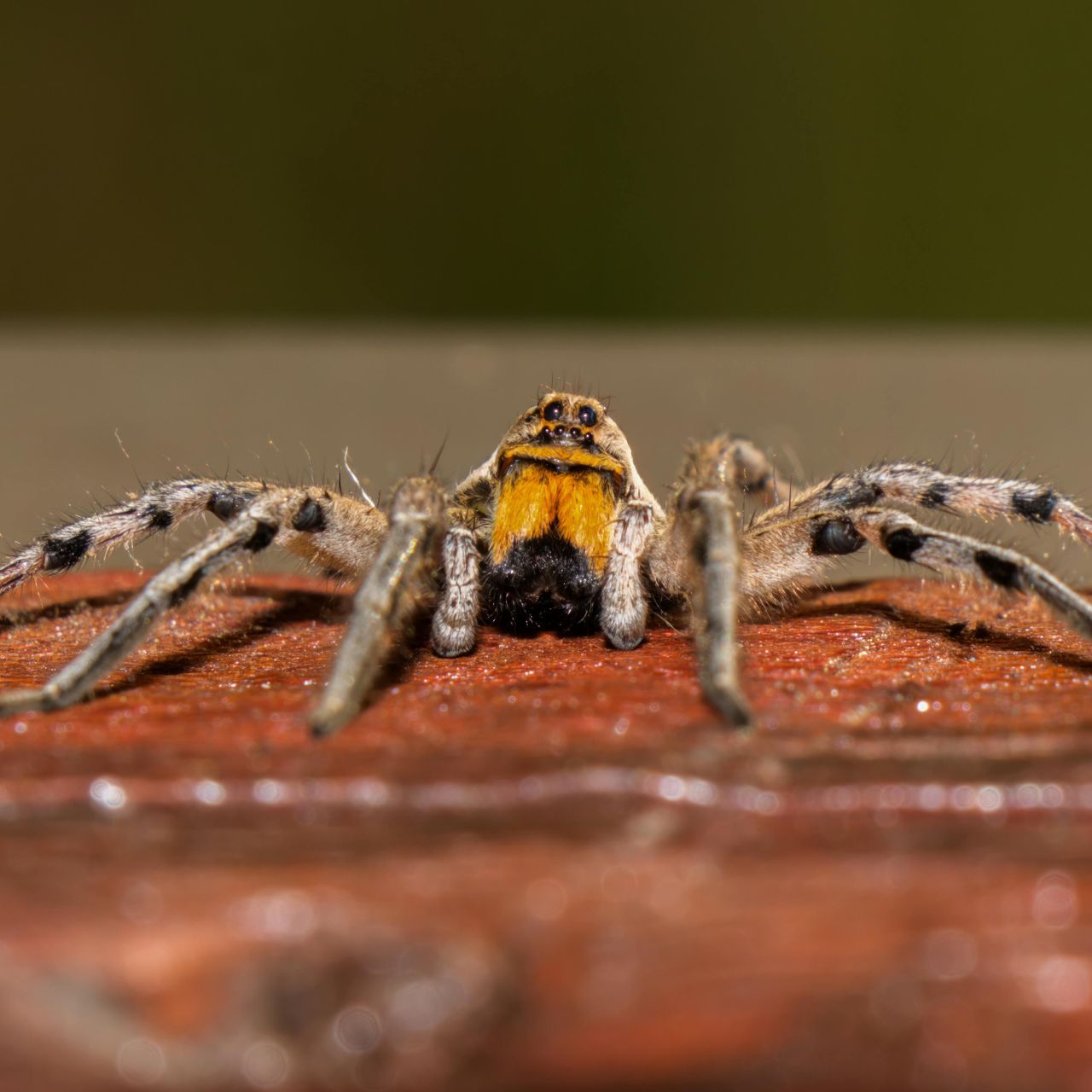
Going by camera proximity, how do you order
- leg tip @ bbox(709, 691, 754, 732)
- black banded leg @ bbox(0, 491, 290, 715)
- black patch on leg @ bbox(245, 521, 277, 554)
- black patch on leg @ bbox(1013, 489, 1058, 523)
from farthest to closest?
1. black patch on leg @ bbox(1013, 489, 1058, 523)
2. black patch on leg @ bbox(245, 521, 277, 554)
3. black banded leg @ bbox(0, 491, 290, 715)
4. leg tip @ bbox(709, 691, 754, 732)

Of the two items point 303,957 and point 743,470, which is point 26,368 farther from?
point 303,957

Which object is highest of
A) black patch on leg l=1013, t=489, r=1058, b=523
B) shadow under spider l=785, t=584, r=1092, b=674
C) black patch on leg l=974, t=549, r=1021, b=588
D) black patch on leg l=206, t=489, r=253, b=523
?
black patch on leg l=206, t=489, r=253, b=523

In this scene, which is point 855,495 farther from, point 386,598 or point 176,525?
point 176,525

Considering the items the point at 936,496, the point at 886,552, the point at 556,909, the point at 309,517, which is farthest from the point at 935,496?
the point at 556,909

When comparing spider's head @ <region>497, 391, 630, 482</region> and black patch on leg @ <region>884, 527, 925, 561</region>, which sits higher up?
spider's head @ <region>497, 391, 630, 482</region>

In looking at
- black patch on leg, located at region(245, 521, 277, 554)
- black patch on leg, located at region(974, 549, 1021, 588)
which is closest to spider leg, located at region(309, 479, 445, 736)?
black patch on leg, located at region(245, 521, 277, 554)

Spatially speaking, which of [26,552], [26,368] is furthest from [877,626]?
[26,368]

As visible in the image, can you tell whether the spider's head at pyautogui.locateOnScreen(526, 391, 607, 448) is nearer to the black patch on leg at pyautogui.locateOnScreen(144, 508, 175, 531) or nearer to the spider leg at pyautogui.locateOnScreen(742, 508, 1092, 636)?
the spider leg at pyautogui.locateOnScreen(742, 508, 1092, 636)
